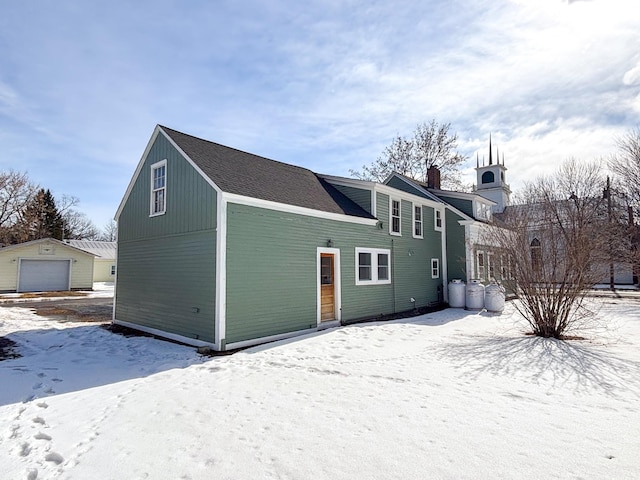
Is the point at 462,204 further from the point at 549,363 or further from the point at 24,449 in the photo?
the point at 24,449

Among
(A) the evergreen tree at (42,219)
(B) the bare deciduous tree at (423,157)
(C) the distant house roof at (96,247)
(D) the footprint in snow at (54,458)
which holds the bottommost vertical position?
(D) the footprint in snow at (54,458)

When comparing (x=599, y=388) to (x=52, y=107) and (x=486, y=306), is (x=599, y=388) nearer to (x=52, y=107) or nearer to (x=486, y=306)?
(x=486, y=306)

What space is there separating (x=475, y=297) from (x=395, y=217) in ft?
14.9

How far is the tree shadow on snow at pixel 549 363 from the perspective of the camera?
5477mm

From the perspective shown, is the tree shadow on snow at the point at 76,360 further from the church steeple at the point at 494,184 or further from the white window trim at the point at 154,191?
the church steeple at the point at 494,184

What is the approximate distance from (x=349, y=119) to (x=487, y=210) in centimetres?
915

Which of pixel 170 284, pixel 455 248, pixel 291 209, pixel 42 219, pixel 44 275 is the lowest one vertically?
pixel 44 275

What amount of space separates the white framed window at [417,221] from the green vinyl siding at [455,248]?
2222 mm

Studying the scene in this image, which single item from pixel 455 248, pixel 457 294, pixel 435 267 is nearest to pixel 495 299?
pixel 457 294

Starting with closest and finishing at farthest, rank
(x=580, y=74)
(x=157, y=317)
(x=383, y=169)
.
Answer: (x=580, y=74), (x=157, y=317), (x=383, y=169)

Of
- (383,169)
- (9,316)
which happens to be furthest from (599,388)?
(383,169)

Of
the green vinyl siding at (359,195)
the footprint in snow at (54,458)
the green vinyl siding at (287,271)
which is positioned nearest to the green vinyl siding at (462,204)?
the green vinyl siding at (287,271)

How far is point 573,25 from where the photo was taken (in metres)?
7.18

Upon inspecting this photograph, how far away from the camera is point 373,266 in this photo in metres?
12.1
